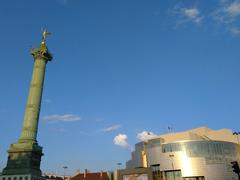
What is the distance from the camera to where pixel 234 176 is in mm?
95000

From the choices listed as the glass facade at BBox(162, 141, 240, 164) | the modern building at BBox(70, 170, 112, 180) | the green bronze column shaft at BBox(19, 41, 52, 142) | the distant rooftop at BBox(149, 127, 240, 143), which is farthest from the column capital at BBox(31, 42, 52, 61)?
the distant rooftop at BBox(149, 127, 240, 143)

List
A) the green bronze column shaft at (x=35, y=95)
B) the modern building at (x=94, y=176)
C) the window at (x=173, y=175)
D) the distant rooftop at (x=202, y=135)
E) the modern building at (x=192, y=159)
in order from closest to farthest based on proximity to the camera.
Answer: the green bronze column shaft at (x=35, y=95) < the modern building at (x=94, y=176) < the modern building at (x=192, y=159) < the window at (x=173, y=175) < the distant rooftop at (x=202, y=135)

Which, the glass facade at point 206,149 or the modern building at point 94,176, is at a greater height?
the glass facade at point 206,149

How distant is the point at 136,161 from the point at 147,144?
775 centimetres

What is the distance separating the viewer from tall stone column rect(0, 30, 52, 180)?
48.8 meters

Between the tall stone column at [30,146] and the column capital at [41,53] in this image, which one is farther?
the column capital at [41,53]

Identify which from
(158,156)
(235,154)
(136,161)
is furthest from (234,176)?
(136,161)

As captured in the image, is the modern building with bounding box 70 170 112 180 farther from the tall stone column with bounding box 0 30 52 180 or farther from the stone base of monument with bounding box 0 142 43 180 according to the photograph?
the stone base of monument with bounding box 0 142 43 180

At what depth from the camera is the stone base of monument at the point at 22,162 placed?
4822cm

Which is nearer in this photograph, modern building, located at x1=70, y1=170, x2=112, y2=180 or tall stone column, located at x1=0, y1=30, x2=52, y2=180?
tall stone column, located at x1=0, y1=30, x2=52, y2=180

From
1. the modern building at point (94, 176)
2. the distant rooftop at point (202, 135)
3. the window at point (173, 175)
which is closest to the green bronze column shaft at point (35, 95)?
the modern building at point (94, 176)

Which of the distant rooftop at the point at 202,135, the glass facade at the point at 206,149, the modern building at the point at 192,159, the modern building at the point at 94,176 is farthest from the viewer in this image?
the distant rooftop at the point at 202,135

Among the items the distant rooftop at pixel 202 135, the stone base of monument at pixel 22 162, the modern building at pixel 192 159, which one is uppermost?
the distant rooftop at pixel 202 135

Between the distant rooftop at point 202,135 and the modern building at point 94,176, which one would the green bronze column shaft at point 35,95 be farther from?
the distant rooftop at point 202,135
